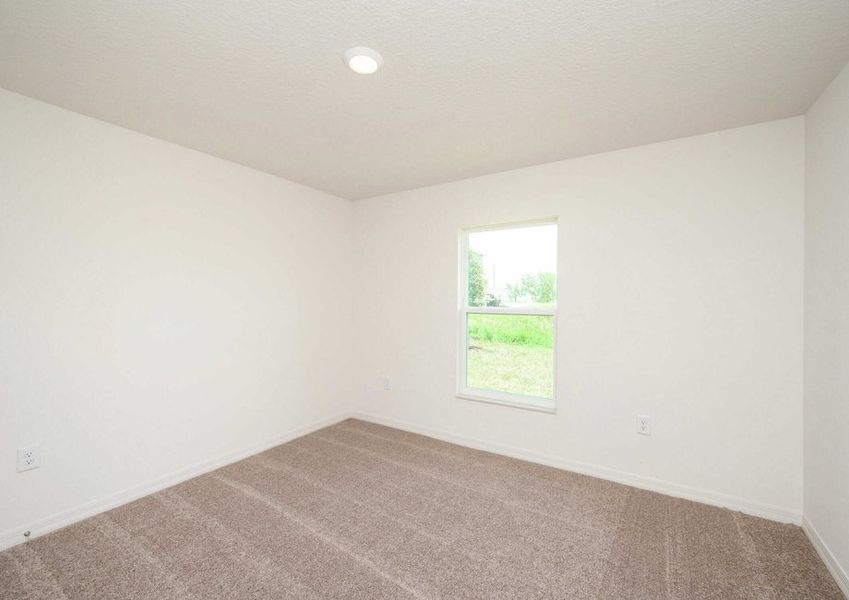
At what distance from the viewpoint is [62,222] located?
2217 mm

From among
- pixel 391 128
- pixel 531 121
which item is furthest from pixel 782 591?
pixel 391 128

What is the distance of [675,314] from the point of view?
101 inches

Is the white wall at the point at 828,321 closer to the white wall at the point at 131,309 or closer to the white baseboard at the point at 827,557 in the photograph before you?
the white baseboard at the point at 827,557

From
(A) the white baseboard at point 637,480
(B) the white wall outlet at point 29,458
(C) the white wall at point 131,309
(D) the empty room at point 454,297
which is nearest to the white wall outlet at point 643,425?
(D) the empty room at point 454,297

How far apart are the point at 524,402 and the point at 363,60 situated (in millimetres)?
2692

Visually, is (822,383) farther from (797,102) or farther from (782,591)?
(797,102)

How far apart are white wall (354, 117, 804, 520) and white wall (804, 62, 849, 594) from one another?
5.2 inches

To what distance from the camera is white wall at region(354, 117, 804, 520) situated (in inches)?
89.3

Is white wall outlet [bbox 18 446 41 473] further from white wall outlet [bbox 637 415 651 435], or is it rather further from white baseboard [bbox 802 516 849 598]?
white baseboard [bbox 802 516 849 598]

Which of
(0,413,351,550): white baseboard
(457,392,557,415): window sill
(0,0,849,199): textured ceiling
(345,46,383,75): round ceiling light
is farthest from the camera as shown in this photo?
(457,392,557,415): window sill

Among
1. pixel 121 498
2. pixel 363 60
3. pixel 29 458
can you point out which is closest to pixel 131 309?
pixel 29 458

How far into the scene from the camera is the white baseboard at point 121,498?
6.68 feet

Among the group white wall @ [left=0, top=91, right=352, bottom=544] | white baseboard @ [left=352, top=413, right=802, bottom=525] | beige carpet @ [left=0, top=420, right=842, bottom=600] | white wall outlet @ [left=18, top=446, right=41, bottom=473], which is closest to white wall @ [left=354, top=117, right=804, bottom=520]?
white baseboard @ [left=352, top=413, right=802, bottom=525]

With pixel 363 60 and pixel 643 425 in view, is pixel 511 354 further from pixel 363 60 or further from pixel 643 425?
pixel 363 60
